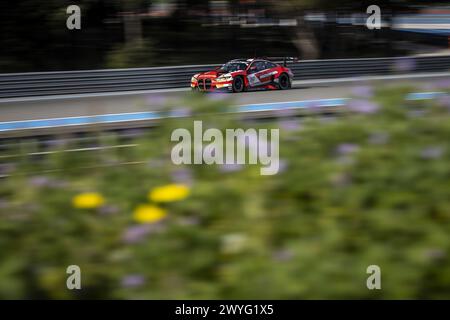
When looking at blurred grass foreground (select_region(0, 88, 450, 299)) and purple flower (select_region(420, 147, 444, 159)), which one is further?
purple flower (select_region(420, 147, 444, 159))

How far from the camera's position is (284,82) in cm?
2150

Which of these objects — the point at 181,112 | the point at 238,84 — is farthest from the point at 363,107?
the point at 238,84

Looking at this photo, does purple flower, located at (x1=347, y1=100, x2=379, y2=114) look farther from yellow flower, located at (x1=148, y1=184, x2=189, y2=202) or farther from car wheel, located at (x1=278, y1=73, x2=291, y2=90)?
car wheel, located at (x1=278, y1=73, x2=291, y2=90)

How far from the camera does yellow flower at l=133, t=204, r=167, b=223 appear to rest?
9.90 feet

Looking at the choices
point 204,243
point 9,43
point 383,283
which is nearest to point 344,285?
point 383,283

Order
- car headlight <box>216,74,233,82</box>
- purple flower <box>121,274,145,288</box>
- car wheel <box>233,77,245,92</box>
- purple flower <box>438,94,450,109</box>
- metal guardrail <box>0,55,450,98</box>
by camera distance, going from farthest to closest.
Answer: metal guardrail <box>0,55,450,98</box> → car wheel <box>233,77,245,92</box> → car headlight <box>216,74,233,82</box> → purple flower <box>438,94,450,109</box> → purple flower <box>121,274,145,288</box>

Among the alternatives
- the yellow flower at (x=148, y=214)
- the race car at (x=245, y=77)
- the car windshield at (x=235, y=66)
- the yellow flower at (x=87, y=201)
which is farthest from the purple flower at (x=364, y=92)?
the car windshield at (x=235, y=66)

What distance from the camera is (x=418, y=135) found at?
356 cm

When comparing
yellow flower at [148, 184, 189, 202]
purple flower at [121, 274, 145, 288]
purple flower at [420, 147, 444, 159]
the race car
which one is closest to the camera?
purple flower at [121, 274, 145, 288]

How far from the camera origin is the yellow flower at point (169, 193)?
10.3ft

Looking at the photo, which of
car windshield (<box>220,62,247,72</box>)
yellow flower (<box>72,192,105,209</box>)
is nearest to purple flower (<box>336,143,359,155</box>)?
yellow flower (<box>72,192,105,209</box>)

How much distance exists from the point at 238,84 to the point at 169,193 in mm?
16979

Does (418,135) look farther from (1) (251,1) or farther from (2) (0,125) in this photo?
(1) (251,1)

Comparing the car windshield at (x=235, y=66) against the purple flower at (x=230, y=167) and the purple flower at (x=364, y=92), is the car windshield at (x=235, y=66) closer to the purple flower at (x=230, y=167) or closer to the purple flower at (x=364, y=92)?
the purple flower at (x=364, y=92)
